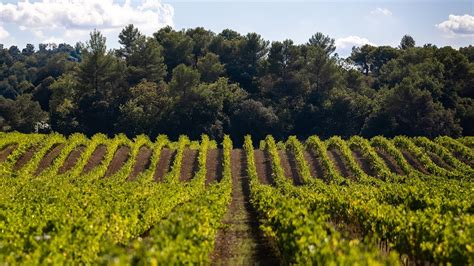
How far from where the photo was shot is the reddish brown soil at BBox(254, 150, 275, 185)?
42094 mm

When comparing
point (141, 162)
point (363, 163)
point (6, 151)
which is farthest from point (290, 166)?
point (6, 151)

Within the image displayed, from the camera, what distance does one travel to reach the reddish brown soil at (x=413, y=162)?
140 feet

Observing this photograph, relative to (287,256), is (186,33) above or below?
above

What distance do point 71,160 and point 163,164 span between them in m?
7.47

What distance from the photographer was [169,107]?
74.2 meters

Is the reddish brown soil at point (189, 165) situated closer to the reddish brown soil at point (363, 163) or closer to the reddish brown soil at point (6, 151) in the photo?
the reddish brown soil at point (363, 163)

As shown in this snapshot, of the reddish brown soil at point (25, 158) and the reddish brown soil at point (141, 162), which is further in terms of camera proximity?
the reddish brown soil at point (141, 162)

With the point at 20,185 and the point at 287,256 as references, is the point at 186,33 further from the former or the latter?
the point at 287,256

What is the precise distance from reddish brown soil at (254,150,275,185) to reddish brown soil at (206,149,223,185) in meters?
3.13

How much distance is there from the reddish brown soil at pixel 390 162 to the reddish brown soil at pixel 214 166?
533 inches

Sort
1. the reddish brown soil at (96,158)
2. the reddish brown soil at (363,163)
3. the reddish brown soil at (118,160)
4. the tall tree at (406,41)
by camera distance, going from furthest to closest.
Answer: the tall tree at (406,41)
the reddish brown soil at (118,160)
the reddish brown soil at (96,158)
the reddish brown soil at (363,163)

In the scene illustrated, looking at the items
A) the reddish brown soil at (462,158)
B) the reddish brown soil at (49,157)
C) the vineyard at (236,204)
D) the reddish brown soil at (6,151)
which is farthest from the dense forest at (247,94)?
the reddish brown soil at (6,151)

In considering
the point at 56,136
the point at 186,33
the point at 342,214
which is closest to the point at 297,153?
the point at 56,136

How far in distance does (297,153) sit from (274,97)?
1496 inches
